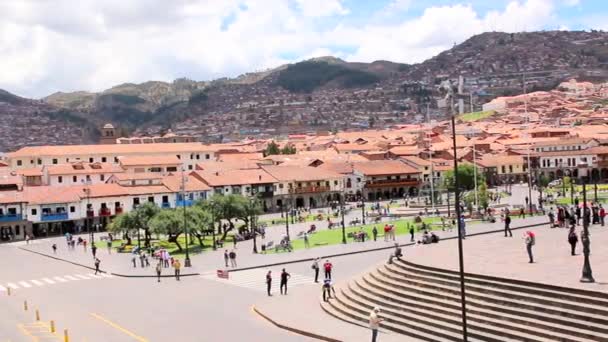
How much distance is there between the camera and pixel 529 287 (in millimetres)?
18500

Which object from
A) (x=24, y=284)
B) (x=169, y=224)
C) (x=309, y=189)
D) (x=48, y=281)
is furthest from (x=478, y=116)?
(x=24, y=284)

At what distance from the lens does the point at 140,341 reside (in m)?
21.9

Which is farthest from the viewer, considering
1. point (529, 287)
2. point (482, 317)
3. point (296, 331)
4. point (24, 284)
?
point (24, 284)

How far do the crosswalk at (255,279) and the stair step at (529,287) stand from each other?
9.27 m

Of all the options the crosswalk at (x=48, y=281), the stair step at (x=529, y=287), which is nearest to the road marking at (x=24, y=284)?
the crosswalk at (x=48, y=281)

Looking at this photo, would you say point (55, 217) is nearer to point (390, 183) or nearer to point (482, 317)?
point (390, 183)

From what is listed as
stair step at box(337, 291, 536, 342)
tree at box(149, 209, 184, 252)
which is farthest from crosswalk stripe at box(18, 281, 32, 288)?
stair step at box(337, 291, 536, 342)

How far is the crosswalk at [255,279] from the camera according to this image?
102 feet

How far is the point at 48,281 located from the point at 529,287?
26294 mm

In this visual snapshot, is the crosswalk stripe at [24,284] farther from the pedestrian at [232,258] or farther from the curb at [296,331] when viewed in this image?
the curb at [296,331]

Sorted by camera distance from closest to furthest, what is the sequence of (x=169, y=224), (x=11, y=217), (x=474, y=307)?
1. (x=474, y=307)
2. (x=169, y=224)
3. (x=11, y=217)

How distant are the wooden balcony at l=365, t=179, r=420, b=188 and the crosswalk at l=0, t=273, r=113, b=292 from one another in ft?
175

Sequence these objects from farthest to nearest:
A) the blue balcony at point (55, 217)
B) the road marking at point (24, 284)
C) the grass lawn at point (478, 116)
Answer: the grass lawn at point (478, 116) < the blue balcony at point (55, 217) < the road marking at point (24, 284)

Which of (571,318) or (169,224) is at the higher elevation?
(169,224)
